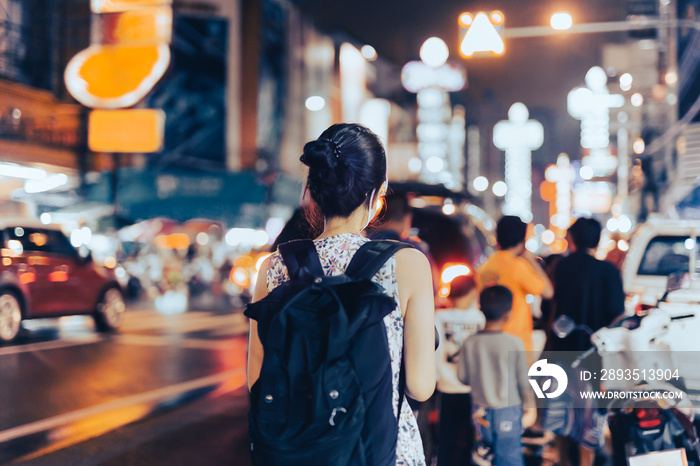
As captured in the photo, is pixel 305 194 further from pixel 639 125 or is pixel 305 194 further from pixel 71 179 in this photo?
pixel 639 125

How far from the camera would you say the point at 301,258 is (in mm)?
2174

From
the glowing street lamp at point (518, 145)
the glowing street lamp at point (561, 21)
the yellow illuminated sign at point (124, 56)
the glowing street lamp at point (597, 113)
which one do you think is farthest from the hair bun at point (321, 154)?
the glowing street lamp at point (597, 113)

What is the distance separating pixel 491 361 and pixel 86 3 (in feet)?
A: 74.5

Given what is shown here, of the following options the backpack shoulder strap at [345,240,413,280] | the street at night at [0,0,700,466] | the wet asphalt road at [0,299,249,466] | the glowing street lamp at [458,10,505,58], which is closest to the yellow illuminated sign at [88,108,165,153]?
the street at night at [0,0,700,466]

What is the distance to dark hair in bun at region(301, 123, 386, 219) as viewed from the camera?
2.21 meters

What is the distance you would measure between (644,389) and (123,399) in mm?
5679

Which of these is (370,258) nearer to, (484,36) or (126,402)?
(126,402)

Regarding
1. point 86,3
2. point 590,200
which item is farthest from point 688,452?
point 590,200

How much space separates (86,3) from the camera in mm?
23203

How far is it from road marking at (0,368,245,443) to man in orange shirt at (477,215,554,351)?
421 cm

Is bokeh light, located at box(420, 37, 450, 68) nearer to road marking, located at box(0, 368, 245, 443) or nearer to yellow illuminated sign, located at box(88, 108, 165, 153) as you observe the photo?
yellow illuminated sign, located at box(88, 108, 165, 153)
